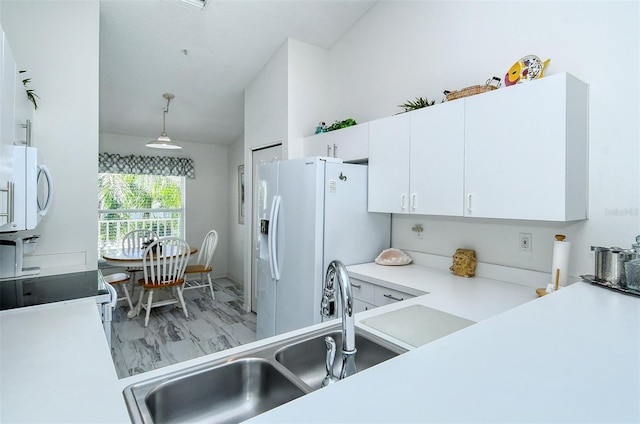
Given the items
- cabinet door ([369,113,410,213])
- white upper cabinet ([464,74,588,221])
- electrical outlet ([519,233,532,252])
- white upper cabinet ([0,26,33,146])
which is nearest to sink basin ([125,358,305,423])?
white upper cabinet ([0,26,33,146])

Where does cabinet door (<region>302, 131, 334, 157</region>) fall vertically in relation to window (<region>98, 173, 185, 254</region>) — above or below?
above

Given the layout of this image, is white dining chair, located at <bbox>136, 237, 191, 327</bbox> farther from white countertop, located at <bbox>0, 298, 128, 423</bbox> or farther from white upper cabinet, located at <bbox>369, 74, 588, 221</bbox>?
white upper cabinet, located at <bbox>369, 74, 588, 221</bbox>

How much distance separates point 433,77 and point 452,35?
31 cm

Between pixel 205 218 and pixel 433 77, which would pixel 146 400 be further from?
pixel 205 218

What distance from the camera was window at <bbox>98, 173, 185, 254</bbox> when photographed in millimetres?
5098

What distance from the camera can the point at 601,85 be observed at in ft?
5.78

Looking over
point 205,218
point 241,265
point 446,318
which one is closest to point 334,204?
point 446,318

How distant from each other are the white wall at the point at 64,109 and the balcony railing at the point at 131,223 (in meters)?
3.10

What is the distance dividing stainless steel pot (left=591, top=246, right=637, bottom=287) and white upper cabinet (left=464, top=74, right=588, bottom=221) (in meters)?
0.26

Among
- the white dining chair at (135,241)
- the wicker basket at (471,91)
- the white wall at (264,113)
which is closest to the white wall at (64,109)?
the white wall at (264,113)

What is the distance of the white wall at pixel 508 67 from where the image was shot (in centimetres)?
170

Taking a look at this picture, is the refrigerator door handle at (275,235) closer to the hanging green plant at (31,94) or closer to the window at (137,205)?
the hanging green plant at (31,94)

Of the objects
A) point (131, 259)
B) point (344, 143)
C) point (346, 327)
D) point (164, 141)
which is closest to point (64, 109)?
point (164, 141)

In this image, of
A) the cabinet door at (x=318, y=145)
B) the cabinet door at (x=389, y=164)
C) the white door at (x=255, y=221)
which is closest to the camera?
the cabinet door at (x=389, y=164)
